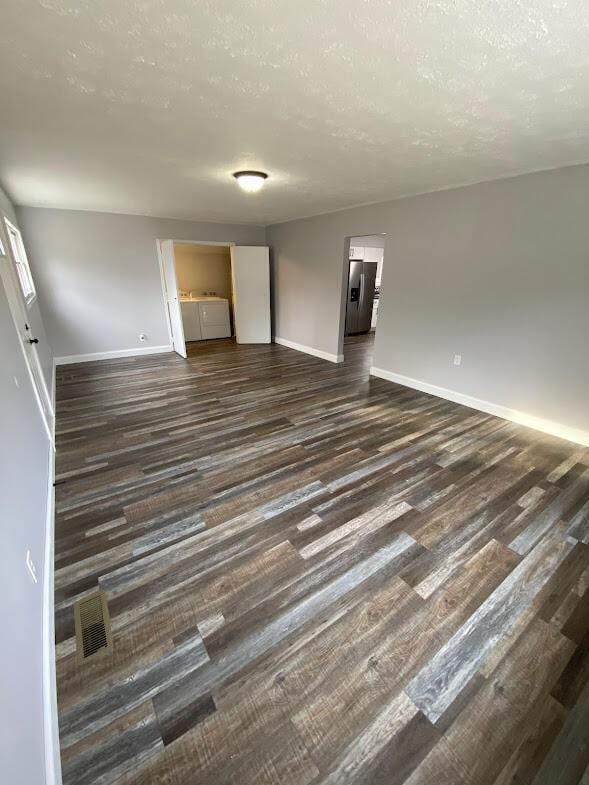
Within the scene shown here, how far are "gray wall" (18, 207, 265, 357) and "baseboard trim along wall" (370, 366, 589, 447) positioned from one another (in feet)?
14.2

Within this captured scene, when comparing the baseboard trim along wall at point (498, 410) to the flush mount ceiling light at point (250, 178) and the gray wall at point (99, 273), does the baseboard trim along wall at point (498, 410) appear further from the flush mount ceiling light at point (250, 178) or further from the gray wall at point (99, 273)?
the gray wall at point (99, 273)

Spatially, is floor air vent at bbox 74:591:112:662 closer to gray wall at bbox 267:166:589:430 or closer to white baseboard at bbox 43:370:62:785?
white baseboard at bbox 43:370:62:785

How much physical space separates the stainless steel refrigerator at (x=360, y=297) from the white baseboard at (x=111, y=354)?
156 inches

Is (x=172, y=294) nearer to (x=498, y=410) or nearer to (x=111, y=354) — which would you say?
(x=111, y=354)

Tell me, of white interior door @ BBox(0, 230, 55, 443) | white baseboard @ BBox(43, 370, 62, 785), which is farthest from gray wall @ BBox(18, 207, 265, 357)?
white baseboard @ BBox(43, 370, 62, 785)

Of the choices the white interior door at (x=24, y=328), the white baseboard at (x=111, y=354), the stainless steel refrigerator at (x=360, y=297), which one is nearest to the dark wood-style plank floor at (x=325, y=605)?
the white interior door at (x=24, y=328)

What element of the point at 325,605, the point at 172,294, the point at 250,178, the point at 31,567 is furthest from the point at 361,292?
the point at 31,567

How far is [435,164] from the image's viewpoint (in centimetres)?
271

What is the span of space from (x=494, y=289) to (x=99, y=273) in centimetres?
571

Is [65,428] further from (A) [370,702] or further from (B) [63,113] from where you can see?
(A) [370,702]

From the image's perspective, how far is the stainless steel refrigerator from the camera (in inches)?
273

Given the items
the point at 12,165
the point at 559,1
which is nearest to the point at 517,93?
the point at 559,1

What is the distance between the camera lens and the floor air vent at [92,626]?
1363mm

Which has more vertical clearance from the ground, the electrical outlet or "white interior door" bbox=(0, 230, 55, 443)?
"white interior door" bbox=(0, 230, 55, 443)
